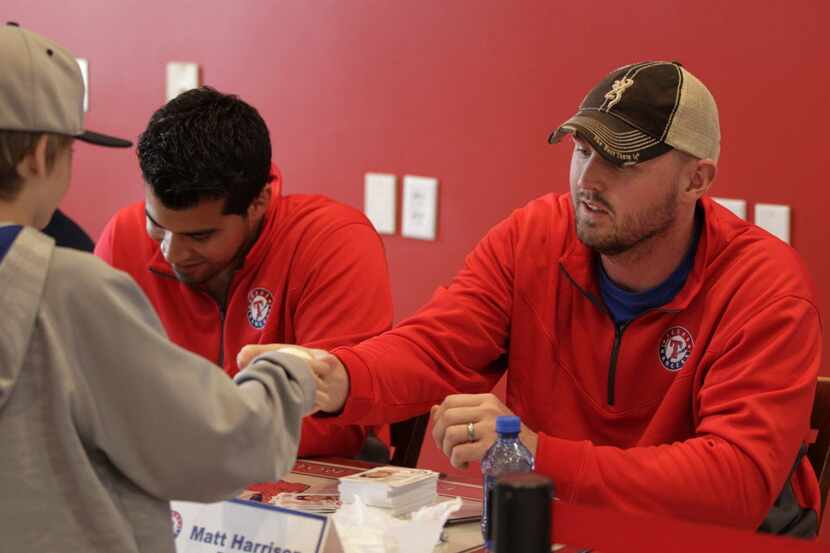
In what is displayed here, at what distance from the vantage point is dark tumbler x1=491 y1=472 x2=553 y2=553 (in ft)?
2.85

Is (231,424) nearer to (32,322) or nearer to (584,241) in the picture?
(32,322)

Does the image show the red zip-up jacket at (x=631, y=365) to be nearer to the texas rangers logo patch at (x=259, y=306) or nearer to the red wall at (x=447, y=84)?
the texas rangers logo patch at (x=259, y=306)

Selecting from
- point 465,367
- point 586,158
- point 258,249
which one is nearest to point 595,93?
point 586,158

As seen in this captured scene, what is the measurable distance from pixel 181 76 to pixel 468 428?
86.8 inches

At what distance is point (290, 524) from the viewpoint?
1.56 metres

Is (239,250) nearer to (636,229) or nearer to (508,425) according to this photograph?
(636,229)

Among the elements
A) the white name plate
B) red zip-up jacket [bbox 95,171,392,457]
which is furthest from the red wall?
the white name plate

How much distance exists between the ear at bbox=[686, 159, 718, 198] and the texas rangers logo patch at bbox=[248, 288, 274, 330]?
885 millimetres

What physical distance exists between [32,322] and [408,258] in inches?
91.9

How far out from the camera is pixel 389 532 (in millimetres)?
1627

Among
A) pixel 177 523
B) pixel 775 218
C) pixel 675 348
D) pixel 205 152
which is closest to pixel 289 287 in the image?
pixel 205 152

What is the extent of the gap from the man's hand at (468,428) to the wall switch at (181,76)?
6.88 ft

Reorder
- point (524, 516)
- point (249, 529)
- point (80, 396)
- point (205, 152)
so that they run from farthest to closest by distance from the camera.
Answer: point (205, 152) → point (249, 529) → point (80, 396) → point (524, 516)

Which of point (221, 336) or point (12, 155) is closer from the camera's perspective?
point (12, 155)
